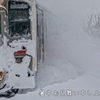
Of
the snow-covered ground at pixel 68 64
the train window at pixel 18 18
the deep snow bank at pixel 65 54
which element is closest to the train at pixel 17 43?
the train window at pixel 18 18

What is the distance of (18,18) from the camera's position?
6082mm

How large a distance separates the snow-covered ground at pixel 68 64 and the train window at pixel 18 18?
4.96 feet

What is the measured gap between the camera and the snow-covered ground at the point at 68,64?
20.3 ft

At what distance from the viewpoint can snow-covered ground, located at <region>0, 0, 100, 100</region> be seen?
618cm

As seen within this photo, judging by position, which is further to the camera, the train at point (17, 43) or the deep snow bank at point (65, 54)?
the deep snow bank at point (65, 54)

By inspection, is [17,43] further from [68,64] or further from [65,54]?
[65,54]

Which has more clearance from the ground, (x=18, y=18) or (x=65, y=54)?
(x=18, y=18)

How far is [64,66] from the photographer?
8641mm

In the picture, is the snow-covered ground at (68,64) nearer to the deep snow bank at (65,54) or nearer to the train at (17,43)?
the deep snow bank at (65,54)

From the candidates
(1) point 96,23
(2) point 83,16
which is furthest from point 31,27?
(2) point 83,16

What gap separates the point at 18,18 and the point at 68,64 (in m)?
3.27

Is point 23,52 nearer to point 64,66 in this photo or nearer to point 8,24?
point 8,24

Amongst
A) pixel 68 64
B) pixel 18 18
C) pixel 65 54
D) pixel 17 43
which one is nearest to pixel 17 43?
pixel 17 43

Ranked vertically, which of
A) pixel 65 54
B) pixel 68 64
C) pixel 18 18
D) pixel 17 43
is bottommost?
pixel 68 64
